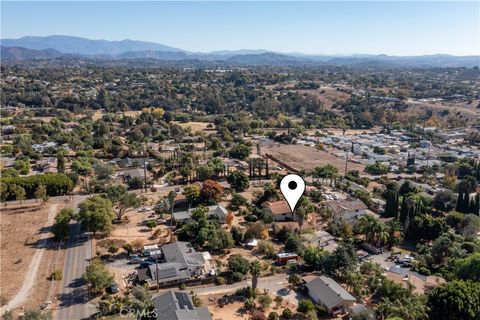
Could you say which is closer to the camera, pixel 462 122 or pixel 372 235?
pixel 372 235

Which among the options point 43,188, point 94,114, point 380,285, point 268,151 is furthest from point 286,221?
point 94,114

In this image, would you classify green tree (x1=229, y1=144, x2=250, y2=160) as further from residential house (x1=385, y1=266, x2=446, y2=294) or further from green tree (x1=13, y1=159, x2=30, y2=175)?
residential house (x1=385, y1=266, x2=446, y2=294)

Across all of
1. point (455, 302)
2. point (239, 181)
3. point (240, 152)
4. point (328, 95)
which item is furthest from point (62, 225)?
point (328, 95)

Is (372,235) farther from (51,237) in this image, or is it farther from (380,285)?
(51,237)

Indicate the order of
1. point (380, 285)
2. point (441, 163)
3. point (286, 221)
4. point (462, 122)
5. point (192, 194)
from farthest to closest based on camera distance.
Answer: point (462, 122) → point (441, 163) → point (192, 194) → point (286, 221) → point (380, 285)

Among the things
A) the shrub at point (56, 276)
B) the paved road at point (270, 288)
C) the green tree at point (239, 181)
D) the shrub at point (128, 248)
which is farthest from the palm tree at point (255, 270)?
the green tree at point (239, 181)

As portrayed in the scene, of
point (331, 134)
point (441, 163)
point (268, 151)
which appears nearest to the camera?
point (441, 163)
